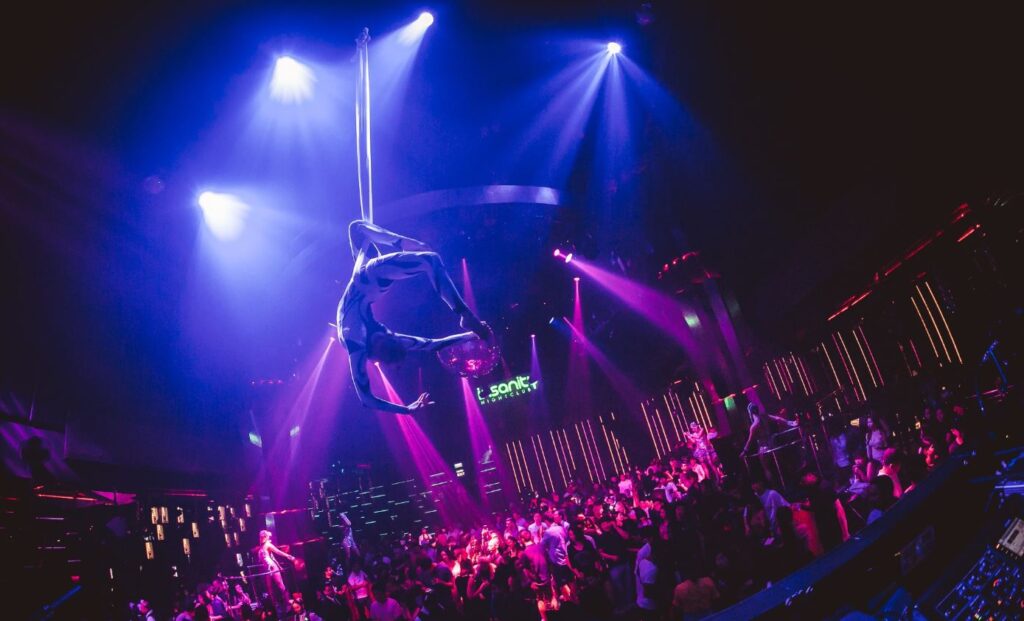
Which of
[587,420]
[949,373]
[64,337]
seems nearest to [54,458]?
[64,337]

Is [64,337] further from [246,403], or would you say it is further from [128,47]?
[246,403]

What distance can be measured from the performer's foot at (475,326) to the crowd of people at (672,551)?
2900 mm

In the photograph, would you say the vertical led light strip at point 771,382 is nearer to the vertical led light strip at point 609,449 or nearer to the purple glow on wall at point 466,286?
the purple glow on wall at point 466,286

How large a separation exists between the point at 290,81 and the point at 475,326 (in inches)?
194

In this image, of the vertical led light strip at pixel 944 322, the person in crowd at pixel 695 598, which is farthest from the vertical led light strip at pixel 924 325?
the person in crowd at pixel 695 598

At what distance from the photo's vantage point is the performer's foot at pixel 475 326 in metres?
4.19

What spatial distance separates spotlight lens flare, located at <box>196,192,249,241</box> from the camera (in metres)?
8.62

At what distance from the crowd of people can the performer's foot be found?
2900 millimetres

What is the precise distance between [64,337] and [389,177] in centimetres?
543

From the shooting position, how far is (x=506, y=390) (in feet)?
65.6

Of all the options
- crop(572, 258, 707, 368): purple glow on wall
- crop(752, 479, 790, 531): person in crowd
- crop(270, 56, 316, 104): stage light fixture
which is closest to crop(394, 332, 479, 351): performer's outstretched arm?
crop(752, 479, 790, 531): person in crowd

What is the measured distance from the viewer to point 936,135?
6.70 meters

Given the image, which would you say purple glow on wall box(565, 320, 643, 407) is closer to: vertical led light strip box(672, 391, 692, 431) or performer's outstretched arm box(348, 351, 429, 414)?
vertical led light strip box(672, 391, 692, 431)

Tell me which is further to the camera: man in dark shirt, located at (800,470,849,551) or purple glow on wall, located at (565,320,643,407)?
purple glow on wall, located at (565,320,643,407)
